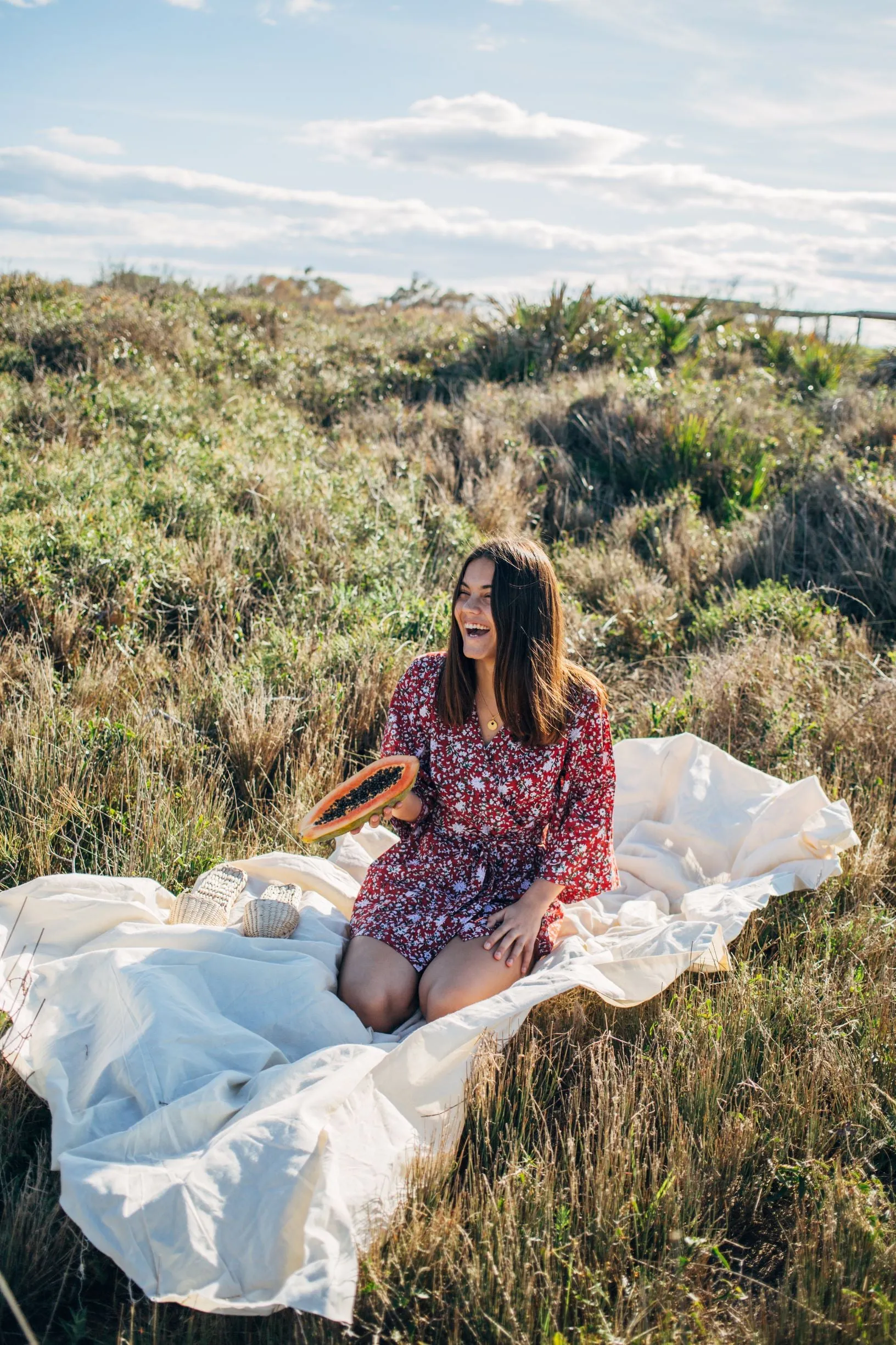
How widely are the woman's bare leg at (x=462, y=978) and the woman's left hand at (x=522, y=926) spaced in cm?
3

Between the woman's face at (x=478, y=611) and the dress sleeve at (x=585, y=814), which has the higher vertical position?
the woman's face at (x=478, y=611)

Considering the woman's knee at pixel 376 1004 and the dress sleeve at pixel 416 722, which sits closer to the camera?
the woman's knee at pixel 376 1004

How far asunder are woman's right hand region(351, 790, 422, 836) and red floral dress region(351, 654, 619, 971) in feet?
0.13

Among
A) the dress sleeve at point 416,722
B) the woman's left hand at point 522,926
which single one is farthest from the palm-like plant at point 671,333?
the woman's left hand at point 522,926

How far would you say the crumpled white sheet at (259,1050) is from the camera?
6.63 ft

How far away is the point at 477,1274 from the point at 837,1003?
1488 millimetres

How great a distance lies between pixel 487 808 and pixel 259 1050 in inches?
40.5

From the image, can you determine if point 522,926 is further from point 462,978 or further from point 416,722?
point 416,722

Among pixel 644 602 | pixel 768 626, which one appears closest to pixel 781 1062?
pixel 768 626

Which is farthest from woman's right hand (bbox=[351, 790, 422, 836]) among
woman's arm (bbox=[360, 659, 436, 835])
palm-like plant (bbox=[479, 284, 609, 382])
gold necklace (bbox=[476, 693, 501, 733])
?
palm-like plant (bbox=[479, 284, 609, 382])

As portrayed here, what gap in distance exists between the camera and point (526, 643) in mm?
3004

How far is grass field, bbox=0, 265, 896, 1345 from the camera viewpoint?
2121mm

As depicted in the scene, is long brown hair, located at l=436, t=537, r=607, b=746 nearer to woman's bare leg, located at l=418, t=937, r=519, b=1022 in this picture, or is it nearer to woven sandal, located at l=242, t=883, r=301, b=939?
woman's bare leg, located at l=418, t=937, r=519, b=1022

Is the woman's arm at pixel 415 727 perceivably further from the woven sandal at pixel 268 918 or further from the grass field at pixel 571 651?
the grass field at pixel 571 651
